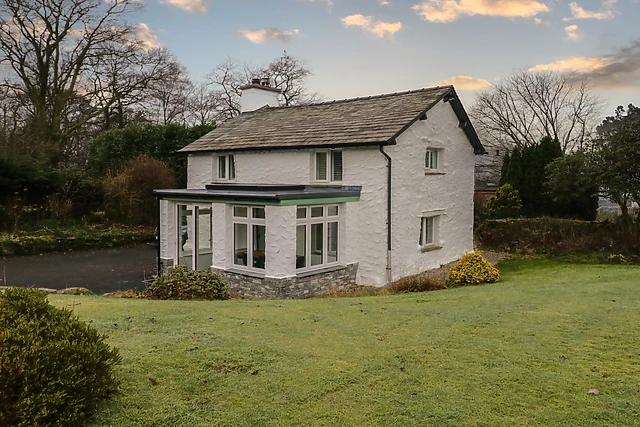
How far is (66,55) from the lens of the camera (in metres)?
32.9

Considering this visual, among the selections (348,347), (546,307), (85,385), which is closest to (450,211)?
(546,307)

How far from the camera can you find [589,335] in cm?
690

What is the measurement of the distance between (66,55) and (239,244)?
26599 millimetres

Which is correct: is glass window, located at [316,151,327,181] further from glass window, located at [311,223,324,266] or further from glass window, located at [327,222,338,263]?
glass window, located at [311,223,324,266]

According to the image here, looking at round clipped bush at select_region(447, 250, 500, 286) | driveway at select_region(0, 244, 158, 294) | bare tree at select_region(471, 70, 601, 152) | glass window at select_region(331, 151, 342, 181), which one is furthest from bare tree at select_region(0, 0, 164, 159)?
bare tree at select_region(471, 70, 601, 152)

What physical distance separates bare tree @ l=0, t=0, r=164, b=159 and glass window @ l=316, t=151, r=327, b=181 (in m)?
19.8

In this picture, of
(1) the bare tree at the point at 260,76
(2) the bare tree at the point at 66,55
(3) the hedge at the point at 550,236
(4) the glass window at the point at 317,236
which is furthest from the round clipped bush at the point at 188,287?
(1) the bare tree at the point at 260,76

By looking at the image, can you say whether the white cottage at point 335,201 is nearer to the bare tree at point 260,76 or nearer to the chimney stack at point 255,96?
the chimney stack at point 255,96

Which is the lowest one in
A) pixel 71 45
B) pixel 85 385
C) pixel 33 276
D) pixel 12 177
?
pixel 33 276

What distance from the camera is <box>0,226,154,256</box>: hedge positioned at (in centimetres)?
2055

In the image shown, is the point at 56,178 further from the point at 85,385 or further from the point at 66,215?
the point at 85,385

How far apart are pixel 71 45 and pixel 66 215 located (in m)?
14.6

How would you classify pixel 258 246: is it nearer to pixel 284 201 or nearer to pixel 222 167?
pixel 284 201

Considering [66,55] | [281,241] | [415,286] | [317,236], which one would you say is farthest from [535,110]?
[66,55]
